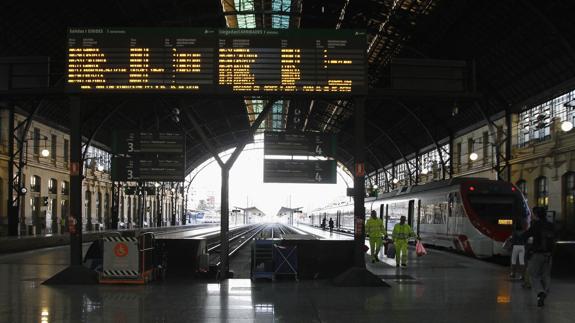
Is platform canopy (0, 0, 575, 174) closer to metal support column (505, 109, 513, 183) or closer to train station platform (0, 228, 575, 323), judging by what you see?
metal support column (505, 109, 513, 183)

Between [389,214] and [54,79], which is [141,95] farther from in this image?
[389,214]

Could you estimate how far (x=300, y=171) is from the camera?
16.0 meters

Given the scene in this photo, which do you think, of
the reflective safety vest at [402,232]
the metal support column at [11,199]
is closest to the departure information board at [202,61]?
the reflective safety vest at [402,232]

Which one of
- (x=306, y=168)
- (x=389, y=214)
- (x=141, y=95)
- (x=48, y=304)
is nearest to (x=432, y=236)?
(x=389, y=214)

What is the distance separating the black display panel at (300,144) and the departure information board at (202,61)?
2081mm

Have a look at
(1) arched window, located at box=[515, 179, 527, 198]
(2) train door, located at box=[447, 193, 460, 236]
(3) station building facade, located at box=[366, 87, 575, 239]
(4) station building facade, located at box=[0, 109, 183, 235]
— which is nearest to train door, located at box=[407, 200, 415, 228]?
(3) station building facade, located at box=[366, 87, 575, 239]

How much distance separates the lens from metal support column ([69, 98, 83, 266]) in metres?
14.2

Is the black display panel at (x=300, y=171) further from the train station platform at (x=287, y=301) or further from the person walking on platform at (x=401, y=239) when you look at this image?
the person walking on platform at (x=401, y=239)

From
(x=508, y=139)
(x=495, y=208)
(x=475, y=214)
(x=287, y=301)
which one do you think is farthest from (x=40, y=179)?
(x=287, y=301)

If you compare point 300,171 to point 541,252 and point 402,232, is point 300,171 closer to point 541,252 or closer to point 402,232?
point 402,232

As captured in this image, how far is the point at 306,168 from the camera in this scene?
16.1 m

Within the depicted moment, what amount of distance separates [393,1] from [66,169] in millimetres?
31451

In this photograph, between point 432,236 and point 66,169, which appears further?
point 66,169

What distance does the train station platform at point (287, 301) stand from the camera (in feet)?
33.1
